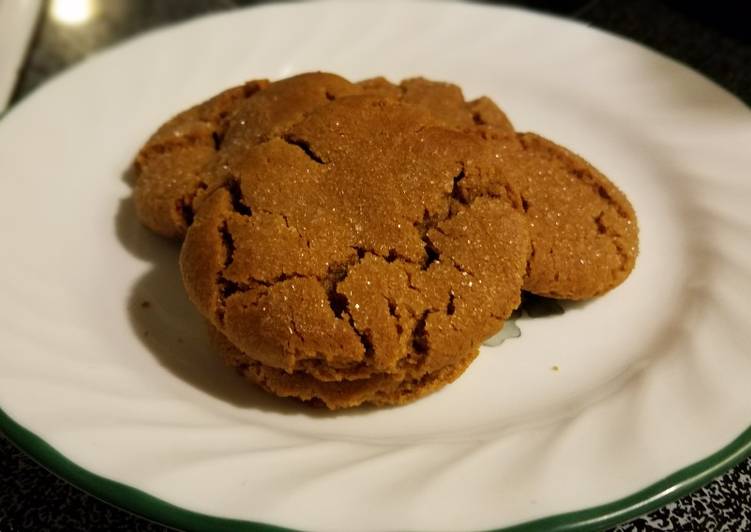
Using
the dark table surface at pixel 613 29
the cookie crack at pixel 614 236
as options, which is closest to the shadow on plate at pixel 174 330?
the cookie crack at pixel 614 236

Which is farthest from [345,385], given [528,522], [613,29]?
[613,29]

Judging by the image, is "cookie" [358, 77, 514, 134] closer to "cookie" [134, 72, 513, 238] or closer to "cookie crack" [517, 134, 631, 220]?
"cookie" [134, 72, 513, 238]

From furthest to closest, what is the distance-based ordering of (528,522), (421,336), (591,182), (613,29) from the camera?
(613,29), (591,182), (421,336), (528,522)

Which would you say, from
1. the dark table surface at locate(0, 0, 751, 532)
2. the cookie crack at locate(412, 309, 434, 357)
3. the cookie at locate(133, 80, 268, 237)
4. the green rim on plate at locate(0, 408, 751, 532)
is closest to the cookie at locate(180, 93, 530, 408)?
the cookie crack at locate(412, 309, 434, 357)

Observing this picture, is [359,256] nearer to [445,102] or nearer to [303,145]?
[303,145]

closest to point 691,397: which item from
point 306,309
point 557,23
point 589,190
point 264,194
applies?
point 589,190

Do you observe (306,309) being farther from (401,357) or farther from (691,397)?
(691,397)
